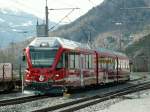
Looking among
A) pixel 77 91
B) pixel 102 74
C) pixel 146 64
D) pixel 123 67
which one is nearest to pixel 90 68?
pixel 77 91

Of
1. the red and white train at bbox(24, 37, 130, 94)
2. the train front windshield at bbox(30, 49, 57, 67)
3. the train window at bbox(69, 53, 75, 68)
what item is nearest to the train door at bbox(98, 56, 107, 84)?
the red and white train at bbox(24, 37, 130, 94)

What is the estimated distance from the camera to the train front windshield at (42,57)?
1296 inches

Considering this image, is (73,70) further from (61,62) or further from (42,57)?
(42,57)

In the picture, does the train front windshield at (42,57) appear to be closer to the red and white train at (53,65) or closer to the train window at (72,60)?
the red and white train at (53,65)

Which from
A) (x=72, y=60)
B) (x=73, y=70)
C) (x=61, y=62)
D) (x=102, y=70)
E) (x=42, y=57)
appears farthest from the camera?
(x=102, y=70)

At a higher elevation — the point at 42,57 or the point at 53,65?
the point at 42,57

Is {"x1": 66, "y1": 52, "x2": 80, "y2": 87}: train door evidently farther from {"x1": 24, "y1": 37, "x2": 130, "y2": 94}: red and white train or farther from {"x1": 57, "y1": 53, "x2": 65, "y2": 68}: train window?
{"x1": 57, "y1": 53, "x2": 65, "y2": 68}: train window

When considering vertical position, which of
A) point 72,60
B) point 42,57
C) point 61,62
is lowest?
point 61,62

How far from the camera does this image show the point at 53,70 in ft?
107

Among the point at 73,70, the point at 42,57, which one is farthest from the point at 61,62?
the point at 73,70

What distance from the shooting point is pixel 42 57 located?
33.2 m

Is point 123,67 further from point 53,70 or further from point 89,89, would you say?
point 53,70

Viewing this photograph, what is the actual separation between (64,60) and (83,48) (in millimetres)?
5134

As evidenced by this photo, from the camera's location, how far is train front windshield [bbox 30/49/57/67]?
32.9m
